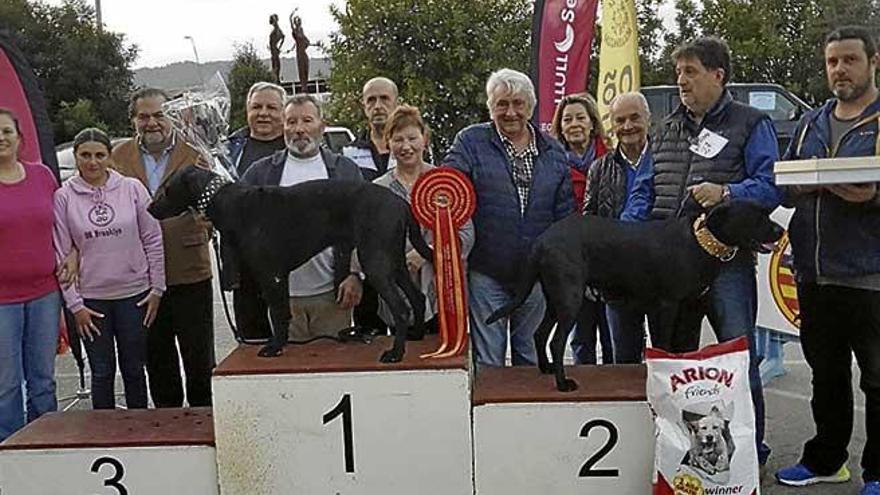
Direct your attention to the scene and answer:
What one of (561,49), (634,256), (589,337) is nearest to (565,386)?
(634,256)

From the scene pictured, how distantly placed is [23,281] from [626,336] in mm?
2328

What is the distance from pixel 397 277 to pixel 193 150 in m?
1.11

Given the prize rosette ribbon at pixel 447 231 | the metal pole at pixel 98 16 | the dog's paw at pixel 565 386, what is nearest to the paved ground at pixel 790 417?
the dog's paw at pixel 565 386

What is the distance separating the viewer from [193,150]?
11.4 ft

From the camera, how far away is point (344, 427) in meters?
2.75

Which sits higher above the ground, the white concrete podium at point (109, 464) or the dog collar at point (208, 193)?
the dog collar at point (208, 193)

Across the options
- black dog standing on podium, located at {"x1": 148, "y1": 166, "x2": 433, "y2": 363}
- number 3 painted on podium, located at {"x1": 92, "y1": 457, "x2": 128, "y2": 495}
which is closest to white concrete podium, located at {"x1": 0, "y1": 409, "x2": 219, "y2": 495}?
number 3 painted on podium, located at {"x1": 92, "y1": 457, "x2": 128, "y2": 495}

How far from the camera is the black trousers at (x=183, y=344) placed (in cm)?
362

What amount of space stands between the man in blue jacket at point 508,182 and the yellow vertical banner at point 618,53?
3.35m

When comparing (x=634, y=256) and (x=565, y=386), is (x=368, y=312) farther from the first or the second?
(x=634, y=256)

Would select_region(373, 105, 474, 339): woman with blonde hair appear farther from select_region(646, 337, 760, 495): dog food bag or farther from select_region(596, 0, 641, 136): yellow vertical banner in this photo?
select_region(596, 0, 641, 136): yellow vertical banner

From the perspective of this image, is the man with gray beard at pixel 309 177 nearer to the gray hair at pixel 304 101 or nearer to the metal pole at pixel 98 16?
the gray hair at pixel 304 101

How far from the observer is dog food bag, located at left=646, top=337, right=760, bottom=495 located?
8.43 feet

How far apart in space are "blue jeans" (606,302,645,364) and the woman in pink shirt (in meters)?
2.16
